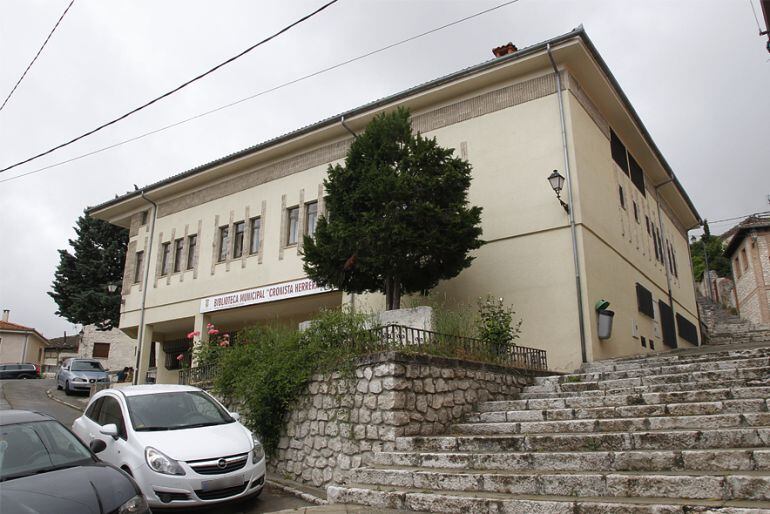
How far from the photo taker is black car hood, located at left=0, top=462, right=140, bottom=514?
4281mm

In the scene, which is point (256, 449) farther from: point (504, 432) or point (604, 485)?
point (604, 485)

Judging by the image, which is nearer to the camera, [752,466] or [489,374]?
[752,466]

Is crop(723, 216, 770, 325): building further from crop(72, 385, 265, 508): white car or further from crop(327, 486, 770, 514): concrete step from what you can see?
crop(72, 385, 265, 508): white car

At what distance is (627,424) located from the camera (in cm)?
680

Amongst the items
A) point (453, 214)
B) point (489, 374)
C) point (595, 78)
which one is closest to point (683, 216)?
point (595, 78)

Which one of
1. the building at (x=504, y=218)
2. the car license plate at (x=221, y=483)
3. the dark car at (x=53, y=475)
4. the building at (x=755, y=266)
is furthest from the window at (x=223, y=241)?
the building at (x=755, y=266)

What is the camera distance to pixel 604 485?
5324mm

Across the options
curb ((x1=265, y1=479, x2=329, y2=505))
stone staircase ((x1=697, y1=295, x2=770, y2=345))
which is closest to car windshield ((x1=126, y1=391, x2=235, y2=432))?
curb ((x1=265, y1=479, x2=329, y2=505))

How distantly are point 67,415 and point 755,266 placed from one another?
36882 millimetres

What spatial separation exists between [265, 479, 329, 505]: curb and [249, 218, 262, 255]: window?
38.6 feet

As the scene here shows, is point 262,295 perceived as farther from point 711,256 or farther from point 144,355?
point 711,256

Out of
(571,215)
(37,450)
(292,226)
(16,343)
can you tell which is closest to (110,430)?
(37,450)

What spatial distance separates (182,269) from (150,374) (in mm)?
6680

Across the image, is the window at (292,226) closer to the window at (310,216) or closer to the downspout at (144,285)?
the window at (310,216)
